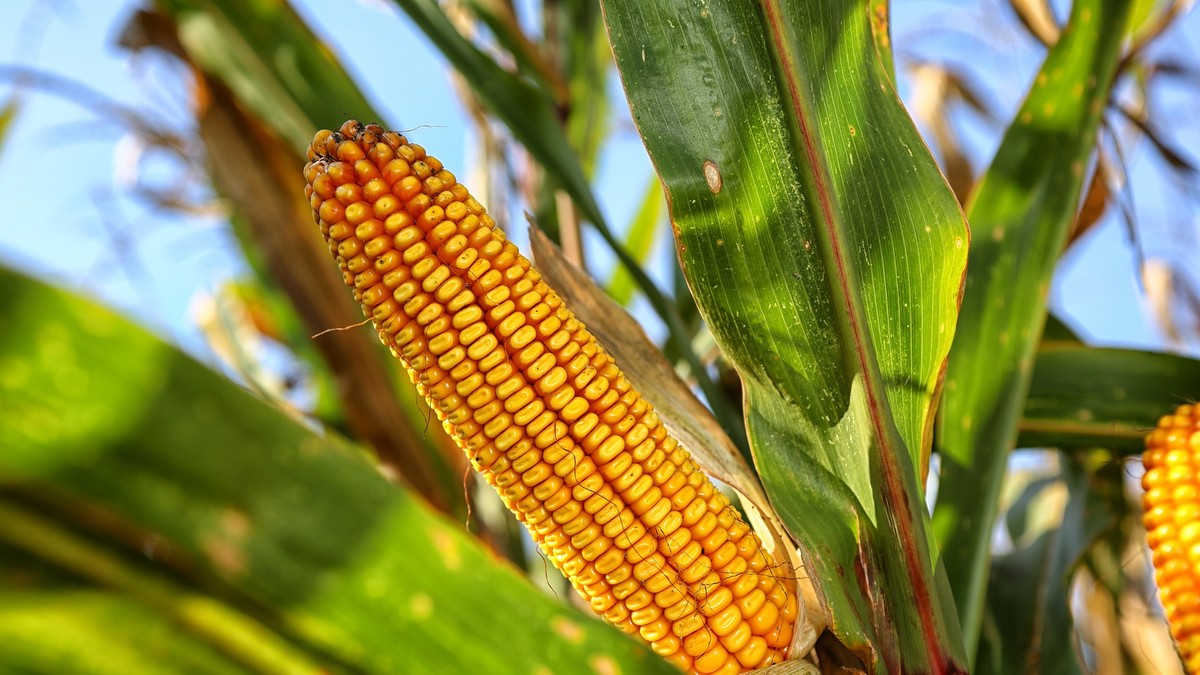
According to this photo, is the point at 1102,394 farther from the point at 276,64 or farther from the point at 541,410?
the point at 276,64

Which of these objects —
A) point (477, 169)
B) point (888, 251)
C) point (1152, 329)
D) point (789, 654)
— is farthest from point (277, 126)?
point (1152, 329)

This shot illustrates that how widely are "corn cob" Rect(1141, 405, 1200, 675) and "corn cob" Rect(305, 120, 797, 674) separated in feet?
1.57

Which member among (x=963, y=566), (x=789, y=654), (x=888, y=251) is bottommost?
(x=963, y=566)

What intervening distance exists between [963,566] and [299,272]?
53.7 inches

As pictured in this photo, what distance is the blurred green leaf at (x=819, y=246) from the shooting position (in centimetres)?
81

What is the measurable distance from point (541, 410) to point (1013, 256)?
2.40 feet

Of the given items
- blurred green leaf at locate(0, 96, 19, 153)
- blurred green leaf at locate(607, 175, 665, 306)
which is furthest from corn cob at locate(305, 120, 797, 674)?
blurred green leaf at locate(0, 96, 19, 153)

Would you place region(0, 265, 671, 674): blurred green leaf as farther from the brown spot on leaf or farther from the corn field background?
the brown spot on leaf

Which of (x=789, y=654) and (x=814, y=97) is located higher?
(x=814, y=97)

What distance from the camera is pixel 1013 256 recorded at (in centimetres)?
114

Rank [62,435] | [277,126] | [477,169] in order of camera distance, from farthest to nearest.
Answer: [477,169], [277,126], [62,435]

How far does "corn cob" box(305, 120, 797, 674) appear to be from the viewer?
2.50ft

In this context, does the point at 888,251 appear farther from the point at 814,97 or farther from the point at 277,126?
the point at 277,126

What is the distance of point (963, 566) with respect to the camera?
40.5 inches
